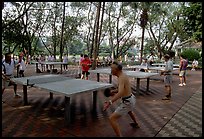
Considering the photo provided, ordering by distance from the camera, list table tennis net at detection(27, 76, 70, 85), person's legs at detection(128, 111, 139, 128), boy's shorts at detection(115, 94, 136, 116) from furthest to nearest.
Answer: table tennis net at detection(27, 76, 70, 85) → person's legs at detection(128, 111, 139, 128) → boy's shorts at detection(115, 94, 136, 116)

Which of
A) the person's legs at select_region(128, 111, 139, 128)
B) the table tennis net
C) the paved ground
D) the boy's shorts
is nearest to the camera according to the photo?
the boy's shorts

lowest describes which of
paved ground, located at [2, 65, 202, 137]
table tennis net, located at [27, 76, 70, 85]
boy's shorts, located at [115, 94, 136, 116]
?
paved ground, located at [2, 65, 202, 137]

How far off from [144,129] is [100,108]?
204 centimetres

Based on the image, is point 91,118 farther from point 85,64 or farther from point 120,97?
point 85,64

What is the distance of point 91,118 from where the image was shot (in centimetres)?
576

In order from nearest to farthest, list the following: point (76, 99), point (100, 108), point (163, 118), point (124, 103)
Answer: point (124, 103) → point (163, 118) → point (100, 108) → point (76, 99)

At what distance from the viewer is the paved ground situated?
188 inches

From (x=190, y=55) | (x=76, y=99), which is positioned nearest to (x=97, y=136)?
(x=76, y=99)

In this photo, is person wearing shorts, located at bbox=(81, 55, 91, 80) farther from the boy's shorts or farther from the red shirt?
the boy's shorts

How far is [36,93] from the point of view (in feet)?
29.4

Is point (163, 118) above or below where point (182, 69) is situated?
below

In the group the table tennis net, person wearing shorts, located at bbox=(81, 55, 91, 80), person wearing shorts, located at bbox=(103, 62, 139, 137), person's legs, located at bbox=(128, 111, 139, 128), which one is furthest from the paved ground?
person wearing shorts, located at bbox=(81, 55, 91, 80)

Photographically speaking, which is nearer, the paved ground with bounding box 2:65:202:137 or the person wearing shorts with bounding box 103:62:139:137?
the person wearing shorts with bounding box 103:62:139:137

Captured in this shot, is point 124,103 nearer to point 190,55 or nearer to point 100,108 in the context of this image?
point 100,108
